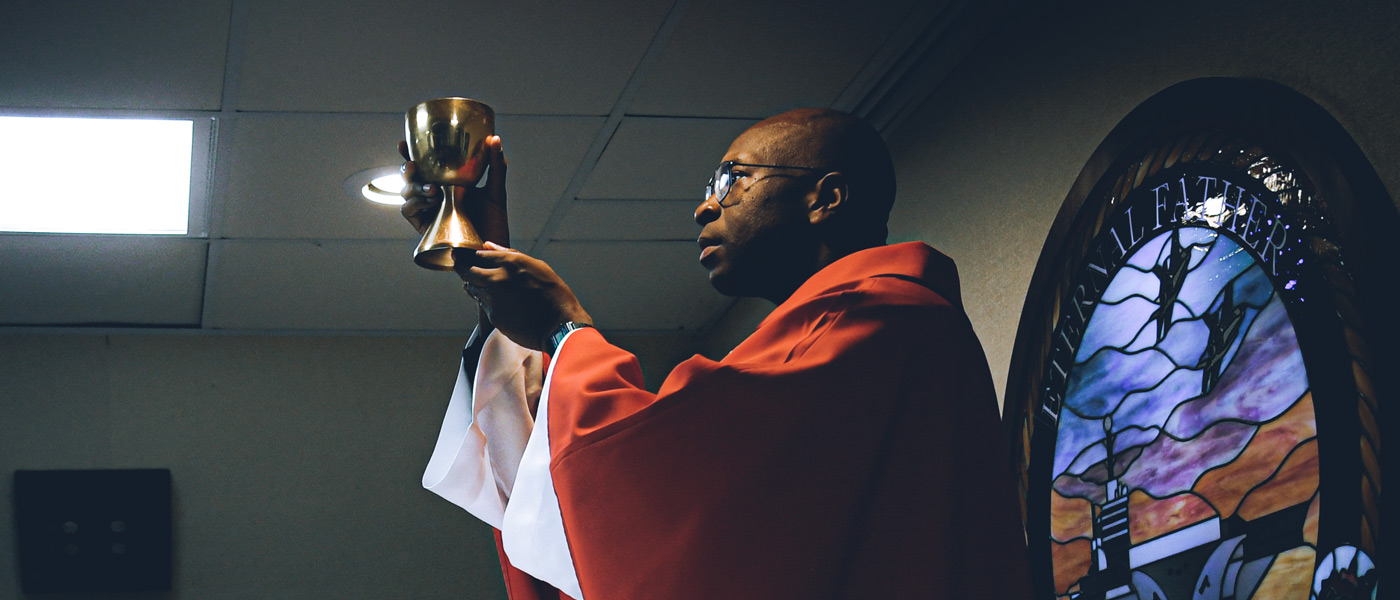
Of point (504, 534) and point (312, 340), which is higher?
point (312, 340)

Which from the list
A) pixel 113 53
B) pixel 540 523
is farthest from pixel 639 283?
pixel 540 523

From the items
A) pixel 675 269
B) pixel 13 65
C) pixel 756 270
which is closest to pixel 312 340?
pixel 675 269

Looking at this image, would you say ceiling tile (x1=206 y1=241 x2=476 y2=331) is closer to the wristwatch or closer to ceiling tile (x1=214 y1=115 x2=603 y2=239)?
ceiling tile (x1=214 y1=115 x2=603 y2=239)

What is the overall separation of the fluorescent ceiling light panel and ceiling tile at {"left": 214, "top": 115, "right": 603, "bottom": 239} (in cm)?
14

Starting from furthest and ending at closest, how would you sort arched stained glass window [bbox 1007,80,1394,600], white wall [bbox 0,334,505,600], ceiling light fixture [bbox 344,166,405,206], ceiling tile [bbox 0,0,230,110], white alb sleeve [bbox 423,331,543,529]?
white wall [bbox 0,334,505,600]
ceiling light fixture [bbox 344,166,405,206]
ceiling tile [bbox 0,0,230,110]
white alb sleeve [bbox 423,331,543,529]
arched stained glass window [bbox 1007,80,1394,600]

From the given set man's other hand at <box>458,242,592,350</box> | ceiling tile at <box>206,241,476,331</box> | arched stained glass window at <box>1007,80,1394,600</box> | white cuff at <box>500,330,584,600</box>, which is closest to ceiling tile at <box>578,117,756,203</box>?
ceiling tile at <box>206,241,476,331</box>

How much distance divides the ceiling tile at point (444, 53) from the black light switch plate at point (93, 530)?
7.37 feet

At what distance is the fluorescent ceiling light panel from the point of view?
9.50 feet

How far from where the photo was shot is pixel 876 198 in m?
1.58

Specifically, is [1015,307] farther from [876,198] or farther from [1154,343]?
[876,198]

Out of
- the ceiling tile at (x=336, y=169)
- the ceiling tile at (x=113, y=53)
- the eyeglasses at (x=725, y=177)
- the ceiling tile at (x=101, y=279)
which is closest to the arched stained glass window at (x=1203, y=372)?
the eyeglasses at (x=725, y=177)

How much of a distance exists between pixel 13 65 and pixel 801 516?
2158 mm

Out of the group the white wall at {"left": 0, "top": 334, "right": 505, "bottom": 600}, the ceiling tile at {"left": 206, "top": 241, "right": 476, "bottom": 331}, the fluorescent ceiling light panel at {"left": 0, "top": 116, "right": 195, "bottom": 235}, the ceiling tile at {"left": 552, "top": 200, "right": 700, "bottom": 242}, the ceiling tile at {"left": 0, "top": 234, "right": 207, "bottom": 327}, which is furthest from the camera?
the white wall at {"left": 0, "top": 334, "right": 505, "bottom": 600}

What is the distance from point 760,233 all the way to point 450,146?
382 mm
